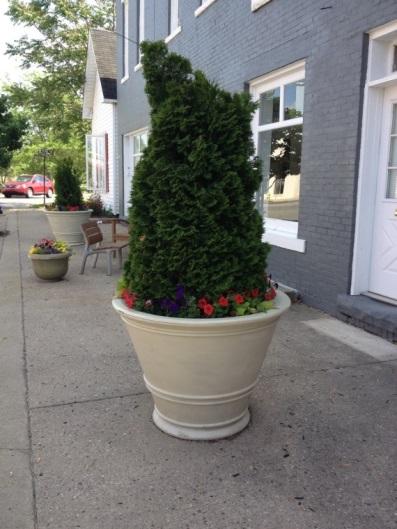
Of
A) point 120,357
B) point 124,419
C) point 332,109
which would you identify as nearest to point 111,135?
point 332,109

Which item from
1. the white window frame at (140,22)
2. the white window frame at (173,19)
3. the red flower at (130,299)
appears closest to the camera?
the red flower at (130,299)

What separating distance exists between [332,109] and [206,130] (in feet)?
10.2

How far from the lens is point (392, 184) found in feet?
16.7

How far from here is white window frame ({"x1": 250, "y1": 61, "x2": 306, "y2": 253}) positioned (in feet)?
20.6

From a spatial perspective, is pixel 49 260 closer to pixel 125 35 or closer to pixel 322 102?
pixel 322 102

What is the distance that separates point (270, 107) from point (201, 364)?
5.21 meters

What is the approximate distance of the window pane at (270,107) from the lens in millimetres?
6957

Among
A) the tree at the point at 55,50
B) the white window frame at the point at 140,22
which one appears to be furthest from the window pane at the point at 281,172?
the tree at the point at 55,50

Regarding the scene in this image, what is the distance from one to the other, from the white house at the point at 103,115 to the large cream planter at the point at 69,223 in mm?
5678

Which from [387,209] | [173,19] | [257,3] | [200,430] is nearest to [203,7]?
[257,3]

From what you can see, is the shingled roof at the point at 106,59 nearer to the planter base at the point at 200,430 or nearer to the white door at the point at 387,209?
the white door at the point at 387,209

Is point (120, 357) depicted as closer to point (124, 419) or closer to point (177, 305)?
point (124, 419)

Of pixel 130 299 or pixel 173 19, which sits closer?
pixel 130 299

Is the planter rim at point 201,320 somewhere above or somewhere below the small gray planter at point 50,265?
above
